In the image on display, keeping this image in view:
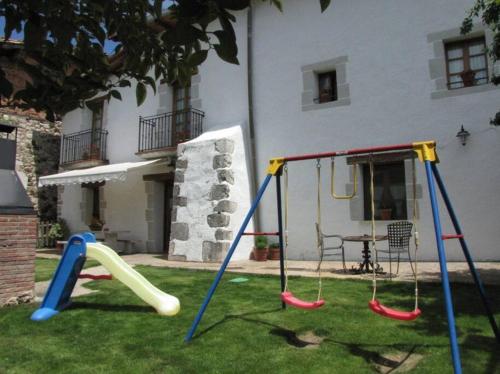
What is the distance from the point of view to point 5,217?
504 centimetres

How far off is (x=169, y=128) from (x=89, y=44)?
1012 centimetres

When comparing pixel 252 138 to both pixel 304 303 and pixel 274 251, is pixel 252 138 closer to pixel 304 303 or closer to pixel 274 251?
pixel 274 251

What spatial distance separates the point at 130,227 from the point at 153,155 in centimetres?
248

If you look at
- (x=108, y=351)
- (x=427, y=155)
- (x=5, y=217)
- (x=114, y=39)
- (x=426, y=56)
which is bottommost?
(x=108, y=351)

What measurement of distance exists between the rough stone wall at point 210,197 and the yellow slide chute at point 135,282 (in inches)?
178

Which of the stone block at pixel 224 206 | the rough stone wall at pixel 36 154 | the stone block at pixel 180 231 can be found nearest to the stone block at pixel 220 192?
the stone block at pixel 224 206

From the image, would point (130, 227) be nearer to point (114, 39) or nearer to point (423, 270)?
point (423, 270)

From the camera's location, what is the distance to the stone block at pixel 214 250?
Answer: 9461 mm

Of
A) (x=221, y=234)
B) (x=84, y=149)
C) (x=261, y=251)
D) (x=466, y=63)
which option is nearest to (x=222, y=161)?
(x=221, y=234)

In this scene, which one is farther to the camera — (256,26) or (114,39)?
(256,26)

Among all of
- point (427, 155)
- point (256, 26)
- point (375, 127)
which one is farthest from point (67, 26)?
point (256, 26)

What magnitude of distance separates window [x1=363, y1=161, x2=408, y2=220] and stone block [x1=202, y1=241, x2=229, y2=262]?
3.26 m

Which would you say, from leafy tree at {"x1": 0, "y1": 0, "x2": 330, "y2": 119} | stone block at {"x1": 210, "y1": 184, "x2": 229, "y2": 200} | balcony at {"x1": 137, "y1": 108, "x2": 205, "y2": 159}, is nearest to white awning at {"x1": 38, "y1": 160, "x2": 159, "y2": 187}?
balcony at {"x1": 137, "y1": 108, "x2": 205, "y2": 159}

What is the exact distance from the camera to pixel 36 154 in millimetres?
15211
